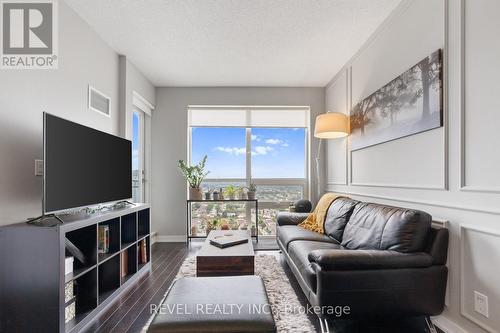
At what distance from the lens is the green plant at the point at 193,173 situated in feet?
13.9

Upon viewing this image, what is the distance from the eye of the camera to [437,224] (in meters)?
1.92

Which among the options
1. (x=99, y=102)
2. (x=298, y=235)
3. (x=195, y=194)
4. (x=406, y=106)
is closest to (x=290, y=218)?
(x=298, y=235)

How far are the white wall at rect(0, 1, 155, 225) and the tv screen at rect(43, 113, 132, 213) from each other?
0.30 metres

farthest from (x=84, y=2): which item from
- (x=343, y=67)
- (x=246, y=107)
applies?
(x=343, y=67)

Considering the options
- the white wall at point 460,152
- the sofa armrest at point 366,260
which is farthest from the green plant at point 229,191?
the sofa armrest at point 366,260

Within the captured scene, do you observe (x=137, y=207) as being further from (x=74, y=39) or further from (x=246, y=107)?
(x=246, y=107)

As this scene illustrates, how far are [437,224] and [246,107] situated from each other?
10.9 ft

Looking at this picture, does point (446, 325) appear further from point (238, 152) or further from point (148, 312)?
point (238, 152)

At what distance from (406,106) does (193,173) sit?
3.11 metres

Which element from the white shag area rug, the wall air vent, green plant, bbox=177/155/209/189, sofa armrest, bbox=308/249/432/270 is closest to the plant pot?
green plant, bbox=177/155/209/189

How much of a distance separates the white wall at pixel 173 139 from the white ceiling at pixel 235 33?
1.71ft

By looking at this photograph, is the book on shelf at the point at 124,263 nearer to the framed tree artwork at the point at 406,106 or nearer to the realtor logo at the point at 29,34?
the realtor logo at the point at 29,34

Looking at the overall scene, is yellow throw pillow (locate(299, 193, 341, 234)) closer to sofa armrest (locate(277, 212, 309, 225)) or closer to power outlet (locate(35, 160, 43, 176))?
sofa armrest (locate(277, 212, 309, 225))

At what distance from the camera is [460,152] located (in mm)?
1724
